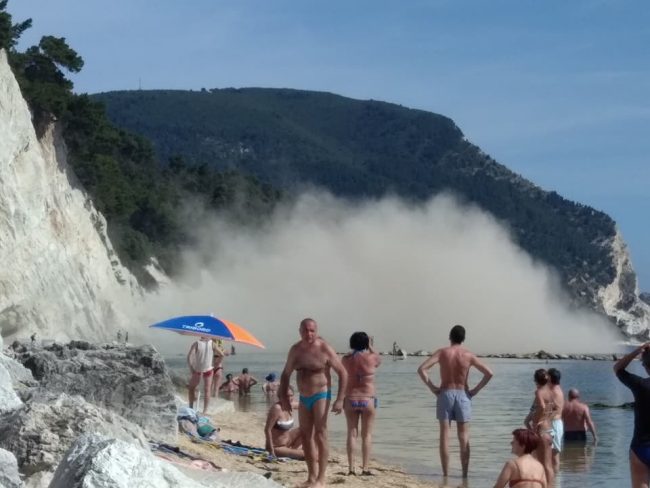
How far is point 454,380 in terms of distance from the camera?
11.6 m

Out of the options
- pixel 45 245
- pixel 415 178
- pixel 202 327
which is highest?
pixel 415 178

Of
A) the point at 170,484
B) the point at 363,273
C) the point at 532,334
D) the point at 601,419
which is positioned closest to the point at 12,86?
the point at 601,419

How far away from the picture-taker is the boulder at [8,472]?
650cm

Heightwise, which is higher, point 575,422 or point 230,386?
point 575,422

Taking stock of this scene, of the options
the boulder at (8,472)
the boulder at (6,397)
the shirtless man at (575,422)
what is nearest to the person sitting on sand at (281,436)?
the boulder at (6,397)

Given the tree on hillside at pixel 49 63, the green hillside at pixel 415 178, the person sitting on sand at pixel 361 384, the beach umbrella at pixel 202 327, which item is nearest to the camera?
the person sitting on sand at pixel 361 384

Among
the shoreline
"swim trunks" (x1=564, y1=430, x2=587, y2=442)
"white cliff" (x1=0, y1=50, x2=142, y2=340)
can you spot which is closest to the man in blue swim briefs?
the shoreline

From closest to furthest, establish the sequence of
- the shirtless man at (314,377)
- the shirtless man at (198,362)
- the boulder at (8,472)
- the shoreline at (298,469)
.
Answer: the boulder at (8,472), the shirtless man at (314,377), the shoreline at (298,469), the shirtless man at (198,362)

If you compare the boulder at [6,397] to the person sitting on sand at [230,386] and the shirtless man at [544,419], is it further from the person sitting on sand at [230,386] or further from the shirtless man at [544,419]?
the person sitting on sand at [230,386]

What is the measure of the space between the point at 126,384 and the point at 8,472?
17.4 feet

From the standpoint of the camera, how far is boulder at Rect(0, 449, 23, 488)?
256 inches

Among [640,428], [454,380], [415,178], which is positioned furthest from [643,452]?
[415,178]

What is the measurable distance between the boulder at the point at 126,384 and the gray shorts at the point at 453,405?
2663 millimetres

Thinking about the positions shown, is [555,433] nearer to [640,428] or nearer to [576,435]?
[640,428]
